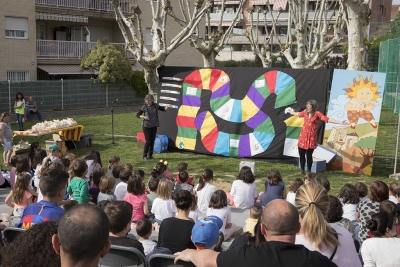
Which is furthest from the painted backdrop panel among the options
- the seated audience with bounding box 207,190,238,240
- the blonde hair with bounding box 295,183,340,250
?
the blonde hair with bounding box 295,183,340,250

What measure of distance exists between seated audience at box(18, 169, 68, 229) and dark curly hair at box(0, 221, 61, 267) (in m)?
2.07

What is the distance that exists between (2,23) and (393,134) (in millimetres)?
19034

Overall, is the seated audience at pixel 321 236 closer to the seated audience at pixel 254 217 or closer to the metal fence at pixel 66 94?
the seated audience at pixel 254 217

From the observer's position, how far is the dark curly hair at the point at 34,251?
→ 8.10 feet

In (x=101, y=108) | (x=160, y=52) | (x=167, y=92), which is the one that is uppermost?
(x=160, y=52)

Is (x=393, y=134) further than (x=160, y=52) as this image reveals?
Yes

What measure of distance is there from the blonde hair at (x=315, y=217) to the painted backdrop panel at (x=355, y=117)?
819 cm

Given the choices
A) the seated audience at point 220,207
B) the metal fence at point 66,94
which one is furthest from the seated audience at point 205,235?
the metal fence at point 66,94

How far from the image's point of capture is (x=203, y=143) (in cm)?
1448

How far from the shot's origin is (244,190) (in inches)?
336

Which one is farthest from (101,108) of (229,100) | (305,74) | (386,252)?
(386,252)

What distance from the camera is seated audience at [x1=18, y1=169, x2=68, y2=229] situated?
463 centimetres

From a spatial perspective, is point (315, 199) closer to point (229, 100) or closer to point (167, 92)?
point (229, 100)

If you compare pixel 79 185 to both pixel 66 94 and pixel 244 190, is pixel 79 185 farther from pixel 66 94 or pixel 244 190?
pixel 66 94
